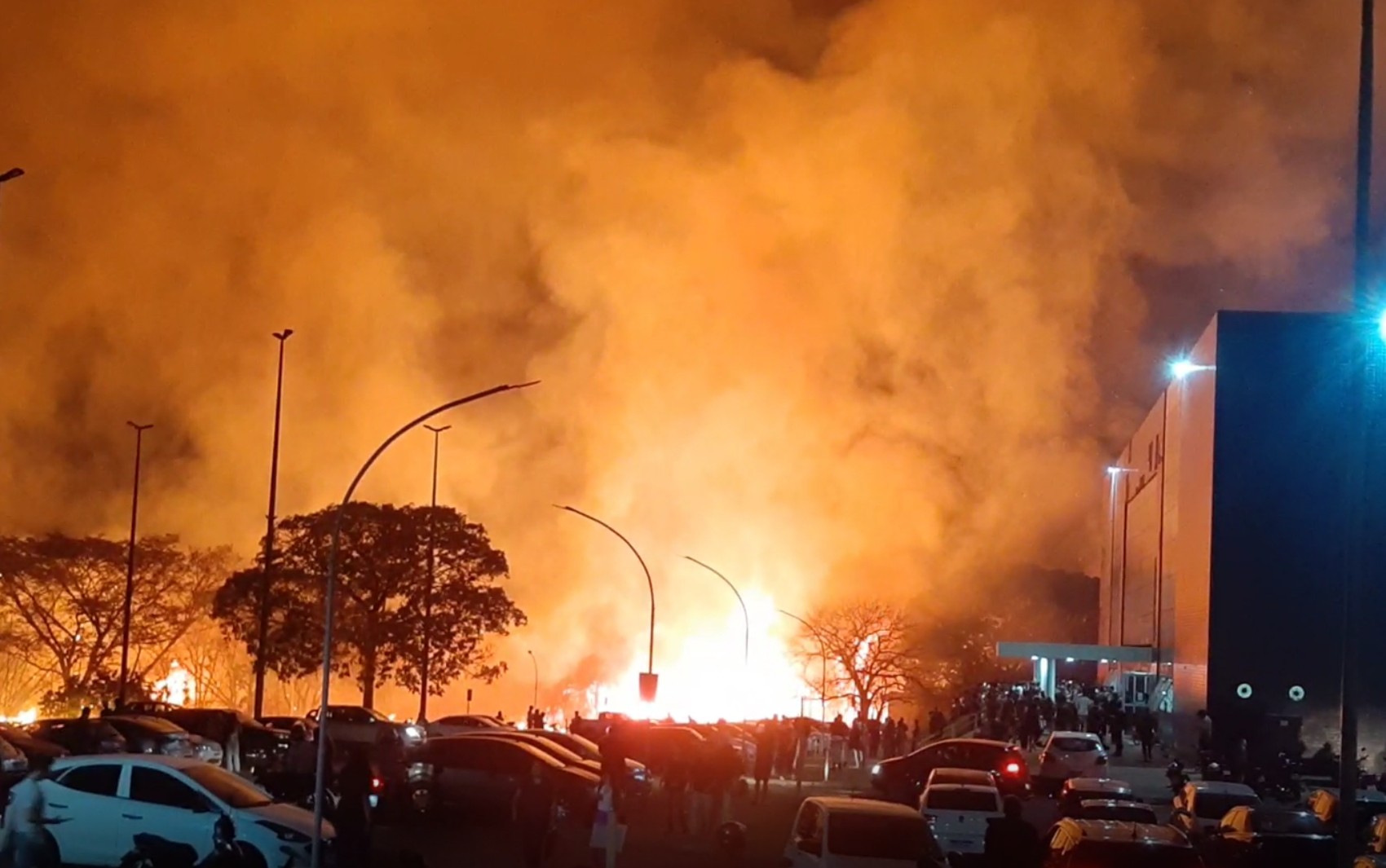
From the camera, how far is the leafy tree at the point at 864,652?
267ft

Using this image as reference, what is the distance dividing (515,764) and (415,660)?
29334 mm

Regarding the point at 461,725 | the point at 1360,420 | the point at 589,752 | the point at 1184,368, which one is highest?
the point at 1184,368

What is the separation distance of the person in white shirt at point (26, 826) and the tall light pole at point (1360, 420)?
40.3 ft

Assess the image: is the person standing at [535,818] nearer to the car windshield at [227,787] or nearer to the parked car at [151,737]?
the car windshield at [227,787]

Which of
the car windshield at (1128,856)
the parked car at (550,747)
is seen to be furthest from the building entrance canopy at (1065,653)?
the car windshield at (1128,856)

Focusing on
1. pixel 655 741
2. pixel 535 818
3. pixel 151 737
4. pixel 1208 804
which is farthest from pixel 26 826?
pixel 655 741

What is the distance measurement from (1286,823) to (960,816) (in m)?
4.85

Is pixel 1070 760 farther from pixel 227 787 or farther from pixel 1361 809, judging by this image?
pixel 227 787

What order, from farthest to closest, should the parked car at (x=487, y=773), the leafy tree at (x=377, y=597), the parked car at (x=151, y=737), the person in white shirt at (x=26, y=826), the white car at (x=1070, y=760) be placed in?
the leafy tree at (x=377, y=597)
the white car at (x=1070, y=760)
the parked car at (x=151, y=737)
the parked car at (x=487, y=773)
the person in white shirt at (x=26, y=826)

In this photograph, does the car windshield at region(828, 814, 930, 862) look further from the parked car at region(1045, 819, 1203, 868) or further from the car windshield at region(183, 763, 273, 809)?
the car windshield at region(183, 763, 273, 809)

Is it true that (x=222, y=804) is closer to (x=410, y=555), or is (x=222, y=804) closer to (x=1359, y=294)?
(x=1359, y=294)

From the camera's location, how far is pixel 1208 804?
2688 centimetres

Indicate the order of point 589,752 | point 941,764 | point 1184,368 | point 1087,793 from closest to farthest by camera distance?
point 1087,793, point 589,752, point 941,764, point 1184,368

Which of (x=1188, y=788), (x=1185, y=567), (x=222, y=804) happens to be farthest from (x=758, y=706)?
(x=222, y=804)
